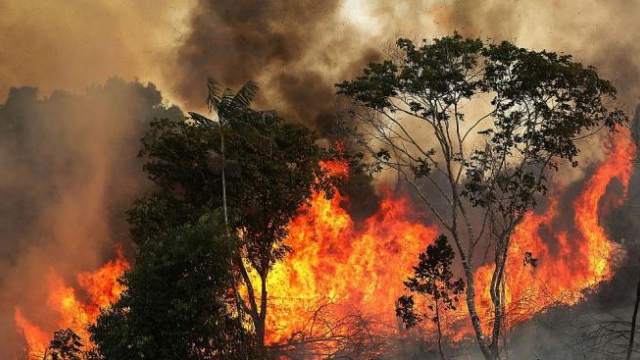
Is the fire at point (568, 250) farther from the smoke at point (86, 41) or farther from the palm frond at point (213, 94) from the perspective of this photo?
the smoke at point (86, 41)

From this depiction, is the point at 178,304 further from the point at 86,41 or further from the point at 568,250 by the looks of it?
the point at 86,41

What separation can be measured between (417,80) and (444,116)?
1542 mm

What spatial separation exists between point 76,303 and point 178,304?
17688 mm

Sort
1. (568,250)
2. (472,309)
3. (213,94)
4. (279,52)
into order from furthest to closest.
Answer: (279,52), (568,250), (472,309), (213,94)

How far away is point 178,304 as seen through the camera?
15102 millimetres

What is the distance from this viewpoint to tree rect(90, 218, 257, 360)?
15305mm

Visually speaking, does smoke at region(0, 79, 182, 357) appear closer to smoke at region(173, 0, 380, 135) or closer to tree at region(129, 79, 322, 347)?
smoke at region(173, 0, 380, 135)

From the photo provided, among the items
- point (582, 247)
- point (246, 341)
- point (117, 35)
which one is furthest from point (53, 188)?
point (582, 247)

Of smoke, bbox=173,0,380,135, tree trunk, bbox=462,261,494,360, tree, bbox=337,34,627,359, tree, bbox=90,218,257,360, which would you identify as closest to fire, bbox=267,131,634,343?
smoke, bbox=173,0,380,135

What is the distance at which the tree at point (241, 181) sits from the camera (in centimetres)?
2141

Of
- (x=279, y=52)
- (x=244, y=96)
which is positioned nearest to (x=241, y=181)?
(x=244, y=96)

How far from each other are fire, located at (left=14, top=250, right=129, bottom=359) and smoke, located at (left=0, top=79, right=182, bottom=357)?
67 centimetres

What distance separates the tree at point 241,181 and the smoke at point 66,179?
11543 millimetres

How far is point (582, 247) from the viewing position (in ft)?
103
